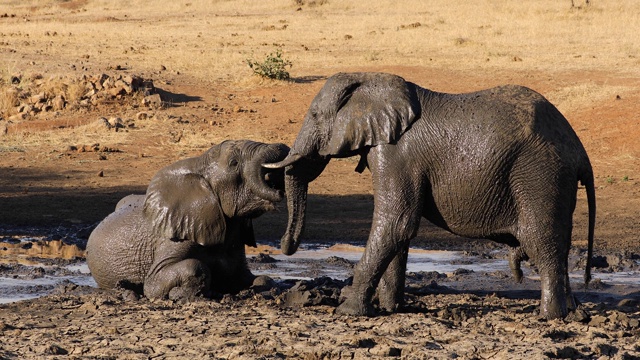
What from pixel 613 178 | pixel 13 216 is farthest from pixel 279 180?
pixel 613 178

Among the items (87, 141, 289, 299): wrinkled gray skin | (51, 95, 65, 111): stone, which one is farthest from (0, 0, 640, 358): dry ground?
(87, 141, 289, 299): wrinkled gray skin

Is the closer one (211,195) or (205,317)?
(205,317)

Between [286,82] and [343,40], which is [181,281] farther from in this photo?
[343,40]

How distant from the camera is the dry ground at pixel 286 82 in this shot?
14.1 metres

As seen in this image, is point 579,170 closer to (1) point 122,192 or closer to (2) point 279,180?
(2) point 279,180

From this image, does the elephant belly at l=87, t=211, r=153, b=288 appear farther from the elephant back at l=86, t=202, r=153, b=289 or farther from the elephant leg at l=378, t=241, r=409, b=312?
the elephant leg at l=378, t=241, r=409, b=312

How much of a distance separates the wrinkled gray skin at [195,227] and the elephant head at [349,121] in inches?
15.6

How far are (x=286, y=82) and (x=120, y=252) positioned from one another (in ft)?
42.1

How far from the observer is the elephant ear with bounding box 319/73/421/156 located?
7.73 metres

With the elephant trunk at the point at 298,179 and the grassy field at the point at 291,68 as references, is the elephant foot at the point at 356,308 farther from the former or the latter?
the grassy field at the point at 291,68

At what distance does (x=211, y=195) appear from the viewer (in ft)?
28.9

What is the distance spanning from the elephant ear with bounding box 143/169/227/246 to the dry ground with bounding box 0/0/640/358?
68cm

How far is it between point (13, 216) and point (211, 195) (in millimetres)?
5625

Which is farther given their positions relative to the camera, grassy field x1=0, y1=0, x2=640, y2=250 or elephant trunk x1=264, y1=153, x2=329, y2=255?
grassy field x1=0, y1=0, x2=640, y2=250
